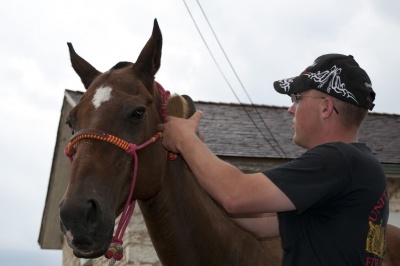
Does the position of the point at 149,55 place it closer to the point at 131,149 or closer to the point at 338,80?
the point at 131,149

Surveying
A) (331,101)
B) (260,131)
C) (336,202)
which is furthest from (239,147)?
(336,202)

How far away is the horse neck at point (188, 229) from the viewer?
4.10 meters

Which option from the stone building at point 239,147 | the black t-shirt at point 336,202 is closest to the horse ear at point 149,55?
the black t-shirt at point 336,202

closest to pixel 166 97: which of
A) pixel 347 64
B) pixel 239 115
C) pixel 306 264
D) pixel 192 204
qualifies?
pixel 192 204

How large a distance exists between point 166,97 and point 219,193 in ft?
3.61

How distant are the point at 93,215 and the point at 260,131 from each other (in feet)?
35.7

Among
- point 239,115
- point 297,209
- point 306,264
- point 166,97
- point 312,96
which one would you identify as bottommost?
point 306,264

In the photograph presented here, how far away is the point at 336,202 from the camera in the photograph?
3.30m

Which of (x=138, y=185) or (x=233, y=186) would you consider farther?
(x=138, y=185)

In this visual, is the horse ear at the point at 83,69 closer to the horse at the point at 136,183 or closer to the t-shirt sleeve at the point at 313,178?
the horse at the point at 136,183

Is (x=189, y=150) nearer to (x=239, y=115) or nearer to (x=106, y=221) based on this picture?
(x=106, y=221)

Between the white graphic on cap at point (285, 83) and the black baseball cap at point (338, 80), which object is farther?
the white graphic on cap at point (285, 83)

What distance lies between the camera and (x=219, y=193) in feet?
11.0

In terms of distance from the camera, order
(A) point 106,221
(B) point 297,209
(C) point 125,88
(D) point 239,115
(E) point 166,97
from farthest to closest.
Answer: (D) point 239,115, (E) point 166,97, (C) point 125,88, (A) point 106,221, (B) point 297,209
